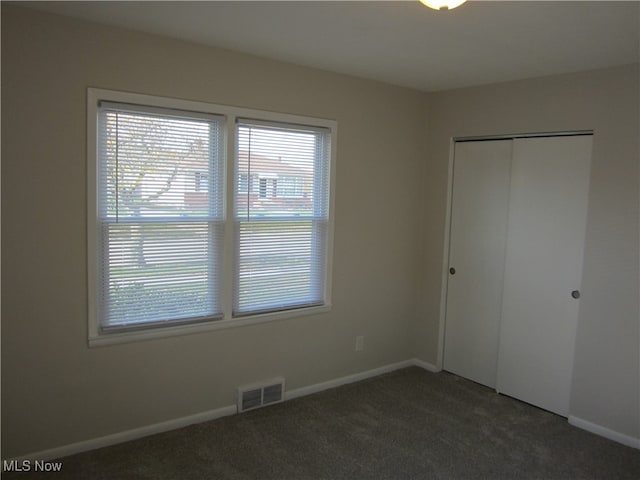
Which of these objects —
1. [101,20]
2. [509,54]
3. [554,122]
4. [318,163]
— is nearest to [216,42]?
[101,20]

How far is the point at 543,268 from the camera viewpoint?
3639 mm

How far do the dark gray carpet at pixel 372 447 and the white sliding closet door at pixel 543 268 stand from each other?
0.24 m

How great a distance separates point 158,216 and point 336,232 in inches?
55.6

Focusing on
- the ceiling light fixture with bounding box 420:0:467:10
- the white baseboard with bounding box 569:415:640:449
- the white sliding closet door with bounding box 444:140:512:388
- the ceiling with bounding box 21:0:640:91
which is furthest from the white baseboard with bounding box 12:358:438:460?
the ceiling light fixture with bounding box 420:0:467:10

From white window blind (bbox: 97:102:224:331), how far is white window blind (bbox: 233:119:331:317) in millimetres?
186

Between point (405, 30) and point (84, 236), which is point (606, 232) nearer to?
point (405, 30)

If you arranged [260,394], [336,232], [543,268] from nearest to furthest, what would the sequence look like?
[260,394] → [543,268] → [336,232]

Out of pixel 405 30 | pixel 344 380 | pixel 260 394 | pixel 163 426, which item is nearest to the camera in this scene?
pixel 405 30

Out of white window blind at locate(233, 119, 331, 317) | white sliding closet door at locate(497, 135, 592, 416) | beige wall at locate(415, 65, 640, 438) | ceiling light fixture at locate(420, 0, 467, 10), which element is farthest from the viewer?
white sliding closet door at locate(497, 135, 592, 416)

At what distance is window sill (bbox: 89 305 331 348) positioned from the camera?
288cm

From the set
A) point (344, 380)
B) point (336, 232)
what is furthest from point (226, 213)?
point (344, 380)

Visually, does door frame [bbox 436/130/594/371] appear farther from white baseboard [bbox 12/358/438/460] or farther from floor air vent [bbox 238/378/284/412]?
floor air vent [bbox 238/378/284/412]

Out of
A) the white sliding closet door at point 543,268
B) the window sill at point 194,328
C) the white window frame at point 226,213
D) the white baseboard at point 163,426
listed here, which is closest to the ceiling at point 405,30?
the white window frame at point 226,213

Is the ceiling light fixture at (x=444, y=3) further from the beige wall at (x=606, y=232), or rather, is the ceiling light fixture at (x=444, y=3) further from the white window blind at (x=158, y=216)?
the beige wall at (x=606, y=232)
